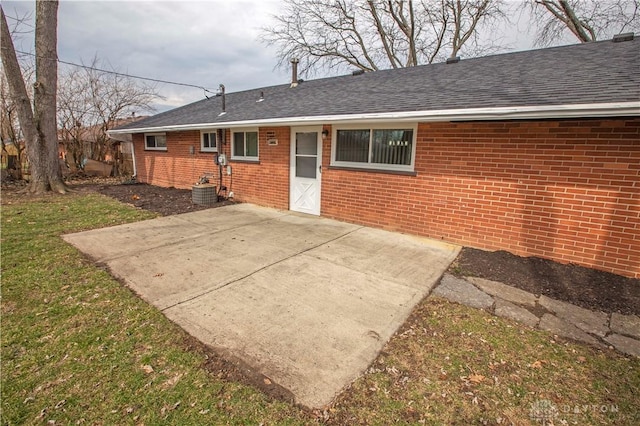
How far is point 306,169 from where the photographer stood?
298 inches

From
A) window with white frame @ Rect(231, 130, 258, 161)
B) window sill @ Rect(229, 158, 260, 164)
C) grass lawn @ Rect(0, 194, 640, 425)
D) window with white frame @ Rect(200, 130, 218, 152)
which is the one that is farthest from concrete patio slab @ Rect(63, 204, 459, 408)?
window with white frame @ Rect(200, 130, 218, 152)

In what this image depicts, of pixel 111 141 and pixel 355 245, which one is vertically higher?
pixel 111 141

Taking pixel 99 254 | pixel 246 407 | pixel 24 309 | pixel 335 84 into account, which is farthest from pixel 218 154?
pixel 246 407

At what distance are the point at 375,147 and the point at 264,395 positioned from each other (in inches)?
206

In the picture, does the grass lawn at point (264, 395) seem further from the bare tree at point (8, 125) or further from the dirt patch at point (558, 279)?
the bare tree at point (8, 125)

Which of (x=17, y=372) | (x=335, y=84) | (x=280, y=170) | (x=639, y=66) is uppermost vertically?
(x=335, y=84)

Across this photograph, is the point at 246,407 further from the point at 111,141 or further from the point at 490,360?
the point at 111,141

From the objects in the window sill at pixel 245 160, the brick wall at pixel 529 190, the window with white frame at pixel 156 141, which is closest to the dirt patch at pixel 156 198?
the window sill at pixel 245 160

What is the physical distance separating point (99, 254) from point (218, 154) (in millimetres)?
5330

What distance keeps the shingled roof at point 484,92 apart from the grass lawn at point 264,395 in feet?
9.99

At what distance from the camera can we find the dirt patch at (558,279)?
3521 mm

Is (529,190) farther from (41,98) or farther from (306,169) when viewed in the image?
(41,98)

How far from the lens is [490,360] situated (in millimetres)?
2484

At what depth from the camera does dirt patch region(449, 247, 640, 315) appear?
11.6ft
